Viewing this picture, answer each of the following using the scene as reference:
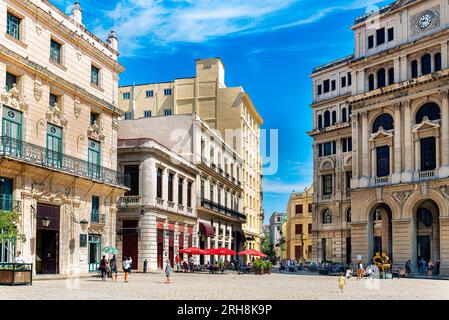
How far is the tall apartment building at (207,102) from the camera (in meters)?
73.5

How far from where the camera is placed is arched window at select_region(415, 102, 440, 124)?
48219 millimetres

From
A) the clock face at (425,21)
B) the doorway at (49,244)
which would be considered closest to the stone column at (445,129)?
the clock face at (425,21)

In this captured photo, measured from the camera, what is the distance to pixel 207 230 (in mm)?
57750

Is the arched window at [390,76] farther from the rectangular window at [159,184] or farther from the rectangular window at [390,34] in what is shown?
the rectangular window at [159,184]

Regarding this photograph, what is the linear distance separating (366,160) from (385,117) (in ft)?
12.9

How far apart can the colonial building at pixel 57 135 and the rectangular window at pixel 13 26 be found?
47 mm

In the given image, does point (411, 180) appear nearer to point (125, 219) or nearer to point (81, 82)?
point (125, 219)

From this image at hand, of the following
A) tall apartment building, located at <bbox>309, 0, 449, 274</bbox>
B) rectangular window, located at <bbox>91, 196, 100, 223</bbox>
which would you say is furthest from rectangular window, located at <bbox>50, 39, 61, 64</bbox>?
tall apartment building, located at <bbox>309, 0, 449, 274</bbox>

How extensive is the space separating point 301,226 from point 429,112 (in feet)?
152

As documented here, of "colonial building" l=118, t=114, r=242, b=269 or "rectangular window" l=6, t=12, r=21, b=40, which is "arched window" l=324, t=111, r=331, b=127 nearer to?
"colonial building" l=118, t=114, r=242, b=269

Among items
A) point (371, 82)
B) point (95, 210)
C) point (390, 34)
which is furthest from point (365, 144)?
point (95, 210)

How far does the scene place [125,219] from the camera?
149ft

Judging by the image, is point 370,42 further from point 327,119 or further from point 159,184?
point 159,184

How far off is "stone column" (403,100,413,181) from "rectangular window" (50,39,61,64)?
28627 mm
